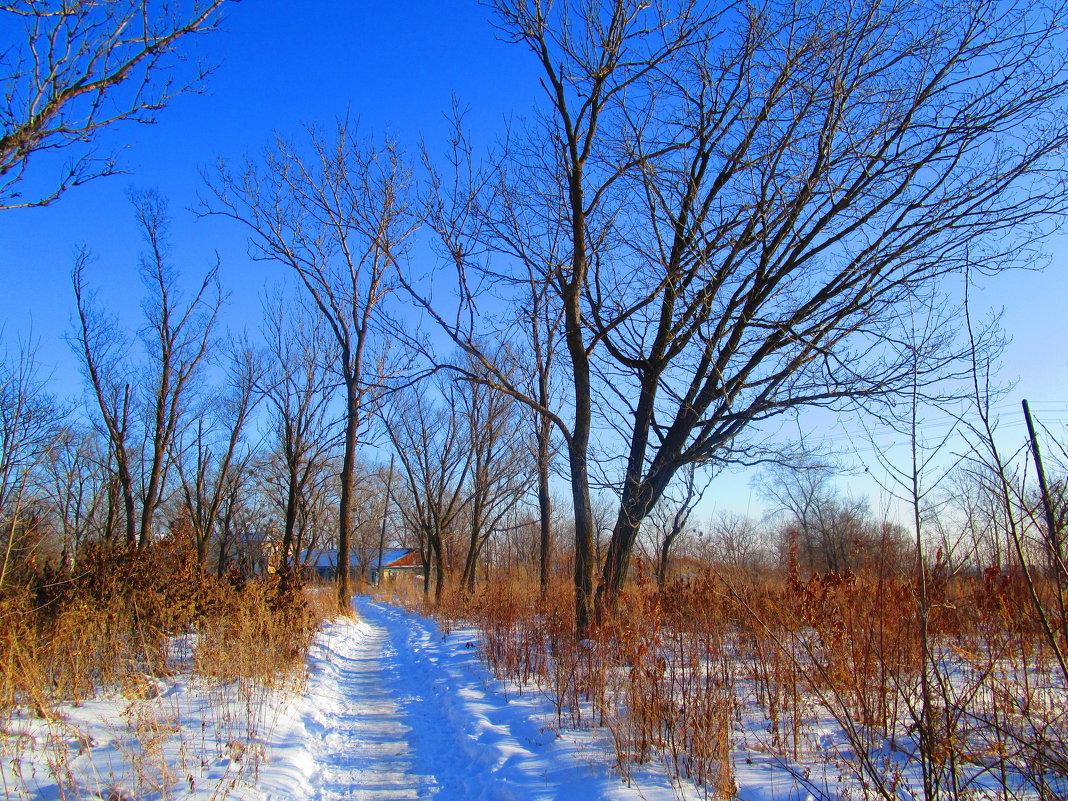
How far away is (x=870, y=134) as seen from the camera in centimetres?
598

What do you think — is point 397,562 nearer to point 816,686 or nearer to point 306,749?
point 306,749

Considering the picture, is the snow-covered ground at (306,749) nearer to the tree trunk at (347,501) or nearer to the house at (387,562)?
the tree trunk at (347,501)

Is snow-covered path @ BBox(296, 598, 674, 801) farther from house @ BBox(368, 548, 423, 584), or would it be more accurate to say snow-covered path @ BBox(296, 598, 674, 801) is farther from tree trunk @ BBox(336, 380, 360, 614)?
house @ BBox(368, 548, 423, 584)

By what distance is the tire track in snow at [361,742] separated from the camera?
12.9 feet

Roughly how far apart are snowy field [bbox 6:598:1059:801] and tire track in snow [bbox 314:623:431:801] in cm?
2

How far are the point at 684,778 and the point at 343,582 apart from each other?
13.0m

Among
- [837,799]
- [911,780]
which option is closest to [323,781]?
[837,799]

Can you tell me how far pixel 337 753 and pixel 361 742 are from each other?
388mm

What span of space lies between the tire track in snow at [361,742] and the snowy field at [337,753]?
0.05 ft

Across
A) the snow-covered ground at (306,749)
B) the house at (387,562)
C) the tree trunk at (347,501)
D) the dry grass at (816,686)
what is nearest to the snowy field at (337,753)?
the snow-covered ground at (306,749)

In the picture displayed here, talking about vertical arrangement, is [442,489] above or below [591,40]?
below

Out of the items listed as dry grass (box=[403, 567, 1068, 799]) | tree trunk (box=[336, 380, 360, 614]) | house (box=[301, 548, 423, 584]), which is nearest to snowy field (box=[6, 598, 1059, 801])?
dry grass (box=[403, 567, 1068, 799])

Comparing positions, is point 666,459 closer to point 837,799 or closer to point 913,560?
point 913,560

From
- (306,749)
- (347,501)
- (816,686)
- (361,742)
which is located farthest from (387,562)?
(816,686)
